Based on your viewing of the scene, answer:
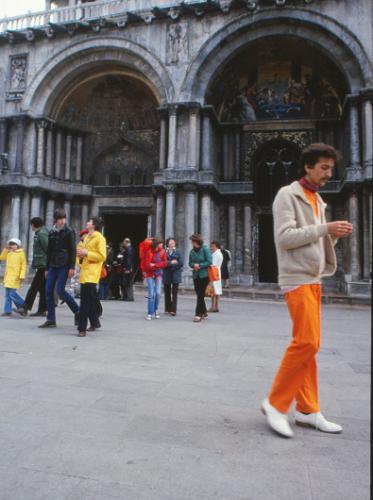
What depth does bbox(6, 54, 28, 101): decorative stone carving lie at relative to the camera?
58.6 feet

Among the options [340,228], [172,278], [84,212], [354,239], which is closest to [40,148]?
[84,212]

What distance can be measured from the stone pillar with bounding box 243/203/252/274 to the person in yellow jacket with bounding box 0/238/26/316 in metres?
11.3

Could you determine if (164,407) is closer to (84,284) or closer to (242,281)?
(84,284)

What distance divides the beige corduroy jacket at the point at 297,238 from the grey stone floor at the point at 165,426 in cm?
106

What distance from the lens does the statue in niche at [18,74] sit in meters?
17.9

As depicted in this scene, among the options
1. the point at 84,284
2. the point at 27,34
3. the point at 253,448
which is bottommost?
the point at 253,448

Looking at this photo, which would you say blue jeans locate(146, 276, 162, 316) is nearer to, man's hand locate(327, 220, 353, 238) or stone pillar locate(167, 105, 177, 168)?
man's hand locate(327, 220, 353, 238)

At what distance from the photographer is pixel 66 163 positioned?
63.9 ft

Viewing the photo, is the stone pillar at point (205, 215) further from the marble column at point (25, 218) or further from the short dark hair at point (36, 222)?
the short dark hair at point (36, 222)

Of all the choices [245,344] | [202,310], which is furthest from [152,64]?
[245,344]

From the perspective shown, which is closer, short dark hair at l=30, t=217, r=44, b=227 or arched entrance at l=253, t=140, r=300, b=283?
short dark hair at l=30, t=217, r=44, b=227

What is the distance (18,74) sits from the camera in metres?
18.0

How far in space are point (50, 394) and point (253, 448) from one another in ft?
5.67

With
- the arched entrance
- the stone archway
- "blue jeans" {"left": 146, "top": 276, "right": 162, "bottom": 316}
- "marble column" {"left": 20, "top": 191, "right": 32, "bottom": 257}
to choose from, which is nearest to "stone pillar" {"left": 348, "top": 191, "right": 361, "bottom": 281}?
the arched entrance
